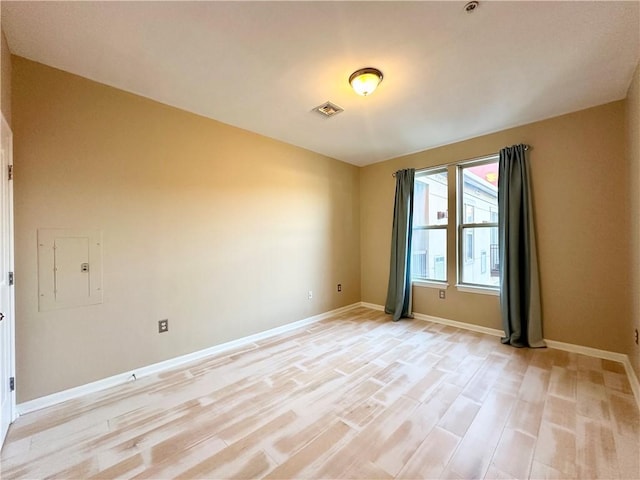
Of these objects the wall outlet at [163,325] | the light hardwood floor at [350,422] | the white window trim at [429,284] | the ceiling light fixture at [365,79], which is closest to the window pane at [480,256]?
the white window trim at [429,284]

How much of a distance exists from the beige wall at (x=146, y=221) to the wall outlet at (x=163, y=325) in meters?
0.05

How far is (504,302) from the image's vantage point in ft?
10.8

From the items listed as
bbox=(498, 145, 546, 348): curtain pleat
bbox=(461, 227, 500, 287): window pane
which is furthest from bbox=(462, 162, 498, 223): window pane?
bbox=(498, 145, 546, 348): curtain pleat

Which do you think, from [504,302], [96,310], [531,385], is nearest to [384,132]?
[504,302]

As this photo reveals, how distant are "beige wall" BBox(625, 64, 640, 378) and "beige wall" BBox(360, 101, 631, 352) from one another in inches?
7.3

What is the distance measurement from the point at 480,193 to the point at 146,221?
415 cm

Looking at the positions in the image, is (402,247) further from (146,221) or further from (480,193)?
(146,221)

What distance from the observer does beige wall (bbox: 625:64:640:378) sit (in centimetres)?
222

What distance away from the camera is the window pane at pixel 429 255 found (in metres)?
4.15

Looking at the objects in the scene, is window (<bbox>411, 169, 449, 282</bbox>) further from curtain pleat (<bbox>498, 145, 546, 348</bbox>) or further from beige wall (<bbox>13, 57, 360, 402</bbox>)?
beige wall (<bbox>13, 57, 360, 402</bbox>)

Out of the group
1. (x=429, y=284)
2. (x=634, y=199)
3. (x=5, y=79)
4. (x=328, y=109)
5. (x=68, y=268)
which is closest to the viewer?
(x=5, y=79)

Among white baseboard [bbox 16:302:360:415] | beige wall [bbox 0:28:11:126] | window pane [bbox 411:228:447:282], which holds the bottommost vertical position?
white baseboard [bbox 16:302:360:415]

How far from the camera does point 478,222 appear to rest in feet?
12.4

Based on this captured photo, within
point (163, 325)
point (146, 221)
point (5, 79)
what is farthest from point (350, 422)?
point (5, 79)
